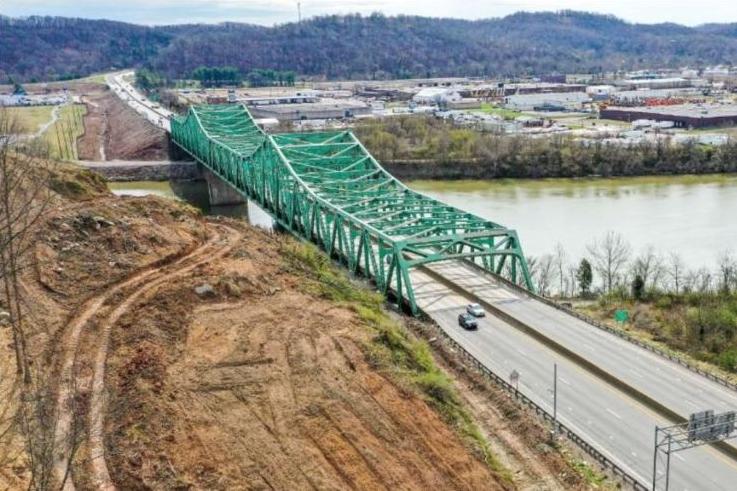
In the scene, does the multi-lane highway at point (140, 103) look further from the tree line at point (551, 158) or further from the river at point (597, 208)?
the tree line at point (551, 158)

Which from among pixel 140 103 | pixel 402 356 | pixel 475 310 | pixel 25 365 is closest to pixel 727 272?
pixel 475 310

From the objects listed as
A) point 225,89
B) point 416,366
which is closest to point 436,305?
point 416,366

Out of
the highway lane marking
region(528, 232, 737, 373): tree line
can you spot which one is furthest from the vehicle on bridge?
region(528, 232, 737, 373): tree line

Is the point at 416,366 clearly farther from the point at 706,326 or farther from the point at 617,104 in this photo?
the point at 617,104

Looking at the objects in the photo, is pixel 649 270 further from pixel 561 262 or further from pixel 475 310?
pixel 475 310

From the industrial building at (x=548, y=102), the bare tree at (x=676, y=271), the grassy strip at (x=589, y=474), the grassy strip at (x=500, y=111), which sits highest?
the industrial building at (x=548, y=102)

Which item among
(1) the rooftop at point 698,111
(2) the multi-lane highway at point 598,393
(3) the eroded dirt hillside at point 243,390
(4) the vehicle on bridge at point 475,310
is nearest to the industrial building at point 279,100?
(1) the rooftop at point 698,111

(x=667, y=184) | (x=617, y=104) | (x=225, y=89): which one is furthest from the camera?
(x=225, y=89)
